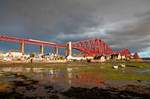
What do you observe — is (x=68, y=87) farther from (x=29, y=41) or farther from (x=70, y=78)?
(x=29, y=41)

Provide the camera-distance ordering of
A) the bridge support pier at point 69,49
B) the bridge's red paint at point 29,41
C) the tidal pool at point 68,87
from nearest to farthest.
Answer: the tidal pool at point 68,87
the bridge's red paint at point 29,41
the bridge support pier at point 69,49

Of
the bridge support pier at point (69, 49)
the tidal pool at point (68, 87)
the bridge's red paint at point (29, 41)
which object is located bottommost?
the tidal pool at point (68, 87)

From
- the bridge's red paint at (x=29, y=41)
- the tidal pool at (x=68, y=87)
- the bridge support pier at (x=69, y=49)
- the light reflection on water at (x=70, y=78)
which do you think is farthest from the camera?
the bridge support pier at (x=69, y=49)

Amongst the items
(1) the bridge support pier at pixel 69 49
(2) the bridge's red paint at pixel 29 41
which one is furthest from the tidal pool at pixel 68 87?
(1) the bridge support pier at pixel 69 49

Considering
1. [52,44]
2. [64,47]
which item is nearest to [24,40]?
[52,44]

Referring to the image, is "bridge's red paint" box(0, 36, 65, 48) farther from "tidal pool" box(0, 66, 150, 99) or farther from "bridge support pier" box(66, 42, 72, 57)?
"tidal pool" box(0, 66, 150, 99)

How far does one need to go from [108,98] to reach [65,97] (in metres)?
3.69

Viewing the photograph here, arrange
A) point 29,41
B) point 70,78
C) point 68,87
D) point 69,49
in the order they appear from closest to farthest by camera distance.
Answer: point 68,87, point 70,78, point 29,41, point 69,49

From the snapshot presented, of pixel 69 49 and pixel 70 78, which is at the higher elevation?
pixel 69 49

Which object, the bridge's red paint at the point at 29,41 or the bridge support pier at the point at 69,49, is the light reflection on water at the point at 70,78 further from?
the bridge support pier at the point at 69,49

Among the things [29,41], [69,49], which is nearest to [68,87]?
[29,41]

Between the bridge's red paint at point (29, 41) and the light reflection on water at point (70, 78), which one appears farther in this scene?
the bridge's red paint at point (29, 41)

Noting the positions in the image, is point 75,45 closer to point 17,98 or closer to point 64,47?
point 64,47

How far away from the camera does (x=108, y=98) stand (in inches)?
704
